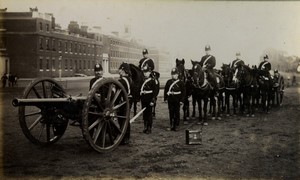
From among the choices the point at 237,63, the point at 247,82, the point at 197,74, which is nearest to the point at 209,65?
the point at 197,74

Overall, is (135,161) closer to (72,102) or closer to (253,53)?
(72,102)

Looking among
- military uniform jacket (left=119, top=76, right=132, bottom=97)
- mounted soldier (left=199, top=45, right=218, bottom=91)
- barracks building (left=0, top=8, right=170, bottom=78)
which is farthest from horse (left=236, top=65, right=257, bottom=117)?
military uniform jacket (left=119, top=76, right=132, bottom=97)

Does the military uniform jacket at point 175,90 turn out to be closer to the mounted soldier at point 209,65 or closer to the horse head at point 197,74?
the horse head at point 197,74

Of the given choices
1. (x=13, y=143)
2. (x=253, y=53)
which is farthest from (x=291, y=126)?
(x=13, y=143)

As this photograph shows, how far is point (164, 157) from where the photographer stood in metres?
5.89

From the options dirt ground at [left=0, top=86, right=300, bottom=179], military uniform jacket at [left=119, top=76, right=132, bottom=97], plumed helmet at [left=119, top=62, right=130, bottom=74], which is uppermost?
plumed helmet at [left=119, top=62, right=130, bottom=74]

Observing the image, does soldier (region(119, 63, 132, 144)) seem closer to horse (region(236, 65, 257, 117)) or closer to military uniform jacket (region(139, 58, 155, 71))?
military uniform jacket (region(139, 58, 155, 71))

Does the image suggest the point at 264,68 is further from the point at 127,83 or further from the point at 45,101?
the point at 45,101

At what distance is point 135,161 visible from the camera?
563 cm

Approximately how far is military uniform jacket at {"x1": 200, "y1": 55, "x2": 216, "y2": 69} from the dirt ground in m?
2.11

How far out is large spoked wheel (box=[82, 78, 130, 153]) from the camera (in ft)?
17.9

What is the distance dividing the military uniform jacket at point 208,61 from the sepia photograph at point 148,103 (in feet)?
0.10

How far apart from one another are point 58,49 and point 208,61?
591 centimetres

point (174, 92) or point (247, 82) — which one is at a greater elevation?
point (247, 82)
